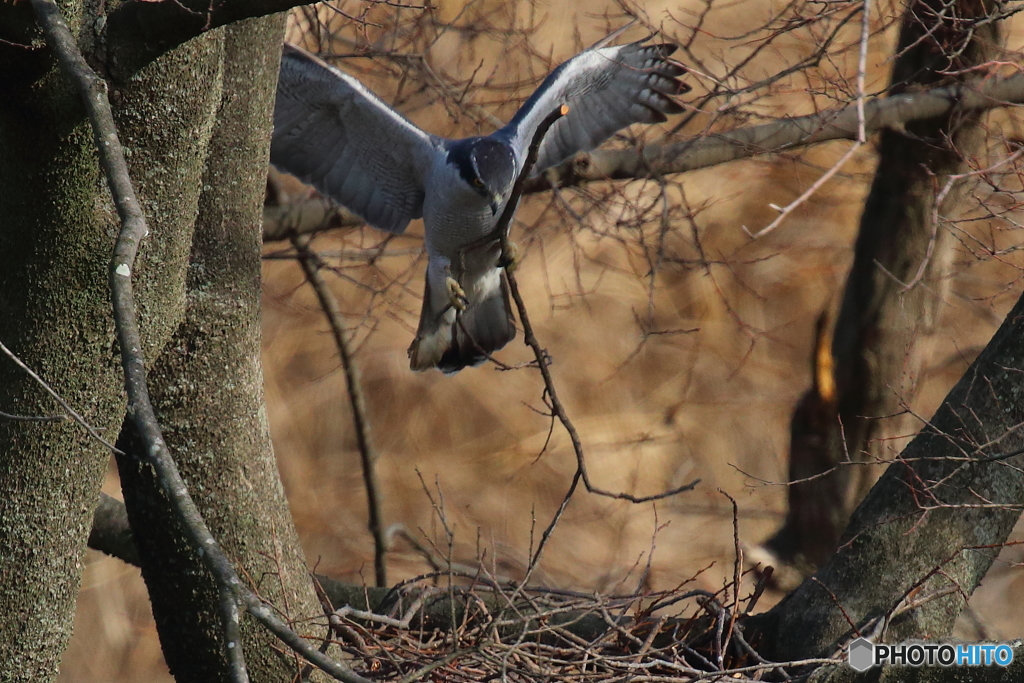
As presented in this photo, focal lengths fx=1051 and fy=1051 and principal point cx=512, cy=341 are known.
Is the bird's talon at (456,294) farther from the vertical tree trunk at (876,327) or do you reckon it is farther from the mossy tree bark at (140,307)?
the vertical tree trunk at (876,327)

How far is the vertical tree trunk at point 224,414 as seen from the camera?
255 centimetres

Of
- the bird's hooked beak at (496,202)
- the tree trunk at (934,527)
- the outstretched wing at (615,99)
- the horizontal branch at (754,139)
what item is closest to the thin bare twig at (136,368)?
the tree trunk at (934,527)

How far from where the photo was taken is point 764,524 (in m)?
7.59

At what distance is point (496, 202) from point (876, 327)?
2667 mm

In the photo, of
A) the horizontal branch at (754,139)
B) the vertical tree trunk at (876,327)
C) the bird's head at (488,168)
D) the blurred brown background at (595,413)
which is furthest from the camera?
the blurred brown background at (595,413)

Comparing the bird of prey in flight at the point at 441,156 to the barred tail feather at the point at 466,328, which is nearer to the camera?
the bird of prey in flight at the point at 441,156

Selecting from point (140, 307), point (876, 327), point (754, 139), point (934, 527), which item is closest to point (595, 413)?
point (876, 327)

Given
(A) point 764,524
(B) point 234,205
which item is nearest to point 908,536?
(B) point 234,205

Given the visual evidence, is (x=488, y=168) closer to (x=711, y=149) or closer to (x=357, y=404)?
(x=711, y=149)

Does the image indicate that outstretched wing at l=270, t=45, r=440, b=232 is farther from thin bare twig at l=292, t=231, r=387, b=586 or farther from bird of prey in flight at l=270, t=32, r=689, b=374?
thin bare twig at l=292, t=231, r=387, b=586

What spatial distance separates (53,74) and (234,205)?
2.53 ft

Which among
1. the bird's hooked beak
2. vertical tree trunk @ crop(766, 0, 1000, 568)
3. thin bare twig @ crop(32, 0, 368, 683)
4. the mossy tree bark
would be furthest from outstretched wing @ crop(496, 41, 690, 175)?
thin bare twig @ crop(32, 0, 368, 683)

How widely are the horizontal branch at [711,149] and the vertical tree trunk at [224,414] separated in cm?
129

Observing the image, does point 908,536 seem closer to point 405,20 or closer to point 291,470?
point 405,20
